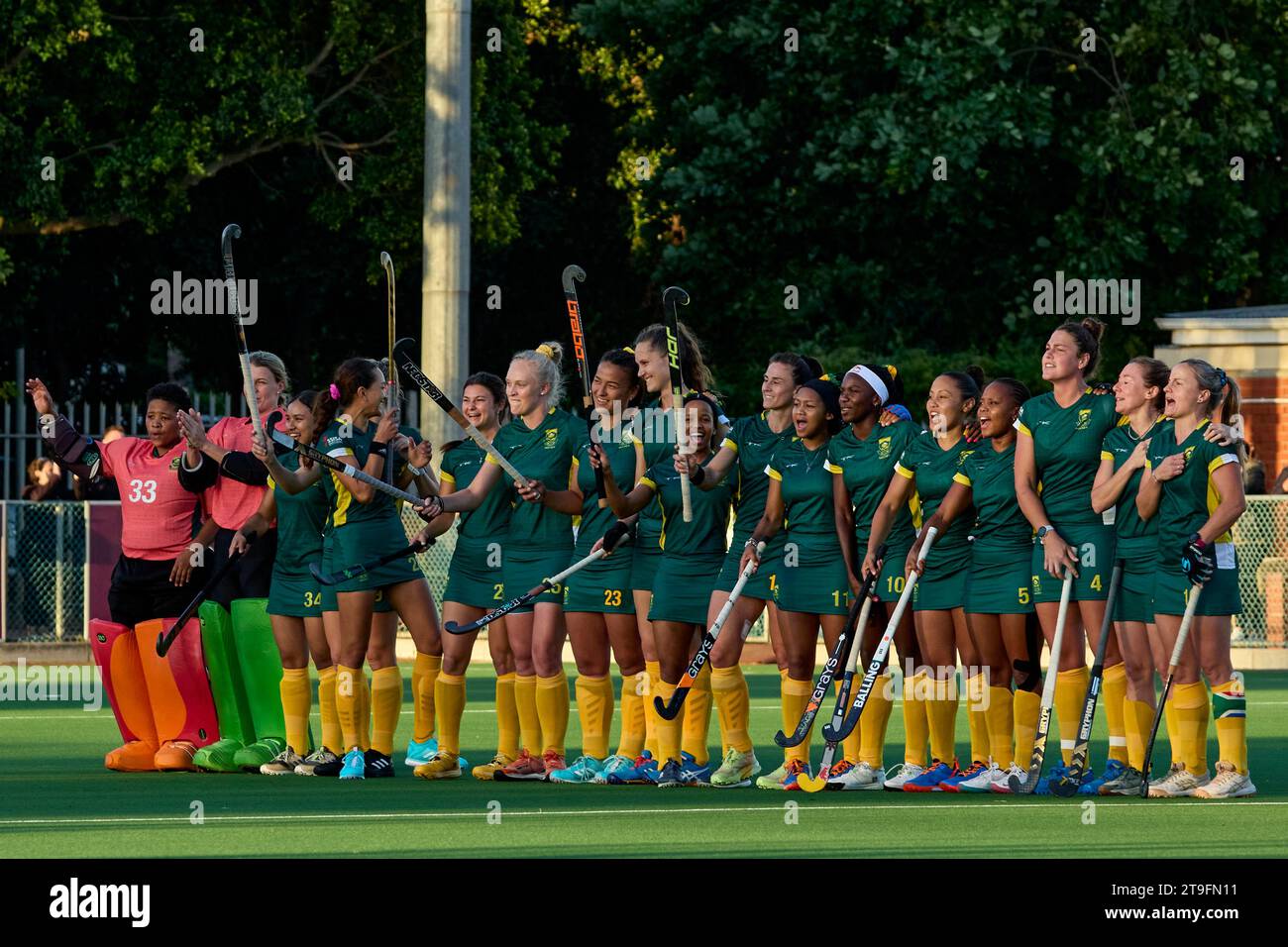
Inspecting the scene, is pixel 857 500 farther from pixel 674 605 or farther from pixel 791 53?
pixel 791 53

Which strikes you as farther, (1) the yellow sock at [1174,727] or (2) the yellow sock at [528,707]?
(2) the yellow sock at [528,707]

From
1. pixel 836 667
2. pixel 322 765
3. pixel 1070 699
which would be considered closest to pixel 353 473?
pixel 322 765

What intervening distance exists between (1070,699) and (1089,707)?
0.28m

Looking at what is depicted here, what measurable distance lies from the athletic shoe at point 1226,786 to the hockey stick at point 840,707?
5.41 feet

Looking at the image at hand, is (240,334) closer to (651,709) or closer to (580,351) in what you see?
(580,351)

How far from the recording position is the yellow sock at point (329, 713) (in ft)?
43.3

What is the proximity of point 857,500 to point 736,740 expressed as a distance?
1.29 metres

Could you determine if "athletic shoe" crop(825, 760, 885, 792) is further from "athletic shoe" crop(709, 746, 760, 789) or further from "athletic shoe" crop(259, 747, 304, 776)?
"athletic shoe" crop(259, 747, 304, 776)

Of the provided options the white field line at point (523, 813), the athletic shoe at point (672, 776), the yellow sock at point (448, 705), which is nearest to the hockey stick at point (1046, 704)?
the white field line at point (523, 813)

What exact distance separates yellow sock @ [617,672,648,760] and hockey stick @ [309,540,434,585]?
1207 millimetres

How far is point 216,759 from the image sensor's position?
13430 millimetres

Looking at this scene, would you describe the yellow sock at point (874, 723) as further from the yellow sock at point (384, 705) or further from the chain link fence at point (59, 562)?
the chain link fence at point (59, 562)

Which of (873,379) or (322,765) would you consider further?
(322,765)

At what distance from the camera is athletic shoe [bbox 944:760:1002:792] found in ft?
40.1
